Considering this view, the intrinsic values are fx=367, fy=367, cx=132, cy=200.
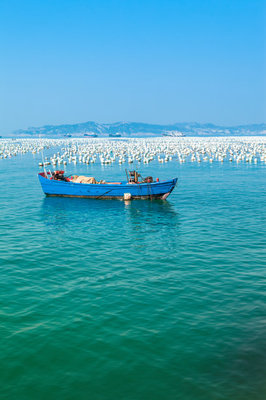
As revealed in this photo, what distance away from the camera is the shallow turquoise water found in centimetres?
1085

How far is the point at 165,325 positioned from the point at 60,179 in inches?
1315

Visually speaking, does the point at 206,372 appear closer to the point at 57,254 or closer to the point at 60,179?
the point at 57,254

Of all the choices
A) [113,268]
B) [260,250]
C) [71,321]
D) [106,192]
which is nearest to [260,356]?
[71,321]

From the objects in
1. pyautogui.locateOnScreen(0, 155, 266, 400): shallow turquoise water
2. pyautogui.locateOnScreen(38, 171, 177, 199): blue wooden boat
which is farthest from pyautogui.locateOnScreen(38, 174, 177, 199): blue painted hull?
pyautogui.locateOnScreen(0, 155, 266, 400): shallow turquoise water

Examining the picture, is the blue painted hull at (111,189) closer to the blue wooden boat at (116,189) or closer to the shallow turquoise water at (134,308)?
the blue wooden boat at (116,189)

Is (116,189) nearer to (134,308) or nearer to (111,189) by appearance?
(111,189)

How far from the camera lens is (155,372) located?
11.2m

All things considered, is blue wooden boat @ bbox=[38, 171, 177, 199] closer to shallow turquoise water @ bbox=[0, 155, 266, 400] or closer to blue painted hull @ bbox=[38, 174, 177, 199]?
blue painted hull @ bbox=[38, 174, 177, 199]

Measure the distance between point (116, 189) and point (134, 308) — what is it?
25.1 metres

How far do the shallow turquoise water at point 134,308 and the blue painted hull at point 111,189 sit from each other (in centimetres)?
797

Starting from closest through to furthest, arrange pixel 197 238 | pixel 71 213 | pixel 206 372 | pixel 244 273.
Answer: pixel 206 372 < pixel 244 273 < pixel 197 238 < pixel 71 213

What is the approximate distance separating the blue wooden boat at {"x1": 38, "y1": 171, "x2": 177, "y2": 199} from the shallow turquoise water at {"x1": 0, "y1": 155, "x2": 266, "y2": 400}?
26.2 feet

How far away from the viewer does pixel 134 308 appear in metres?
15.1

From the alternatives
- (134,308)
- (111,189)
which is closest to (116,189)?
(111,189)
